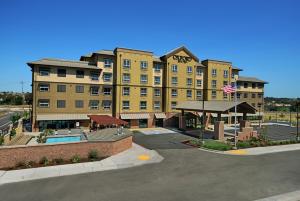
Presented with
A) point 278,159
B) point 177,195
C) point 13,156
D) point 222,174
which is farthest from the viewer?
point 278,159

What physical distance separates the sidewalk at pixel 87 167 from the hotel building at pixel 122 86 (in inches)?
792

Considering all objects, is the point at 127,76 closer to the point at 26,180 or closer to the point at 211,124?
the point at 211,124

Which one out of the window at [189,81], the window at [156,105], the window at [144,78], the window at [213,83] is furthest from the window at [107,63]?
the window at [213,83]

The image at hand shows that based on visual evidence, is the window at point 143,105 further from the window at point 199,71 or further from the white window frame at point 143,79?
the window at point 199,71

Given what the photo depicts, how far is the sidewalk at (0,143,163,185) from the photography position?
A: 16602 millimetres

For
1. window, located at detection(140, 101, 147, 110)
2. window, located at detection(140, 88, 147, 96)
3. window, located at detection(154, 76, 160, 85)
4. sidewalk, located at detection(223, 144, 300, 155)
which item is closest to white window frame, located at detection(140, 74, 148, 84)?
window, located at detection(140, 88, 147, 96)

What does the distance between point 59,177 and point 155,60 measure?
35.2 m

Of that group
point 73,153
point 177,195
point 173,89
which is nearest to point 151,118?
point 173,89

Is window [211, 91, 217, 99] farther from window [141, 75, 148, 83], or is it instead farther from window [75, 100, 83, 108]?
window [75, 100, 83, 108]

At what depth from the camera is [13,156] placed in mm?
18906

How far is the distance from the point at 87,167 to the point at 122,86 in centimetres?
2617

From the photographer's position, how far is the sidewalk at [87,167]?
16.6 m

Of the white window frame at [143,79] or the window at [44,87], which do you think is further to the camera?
the white window frame at [143,79]

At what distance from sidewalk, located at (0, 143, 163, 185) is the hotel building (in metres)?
20.1
